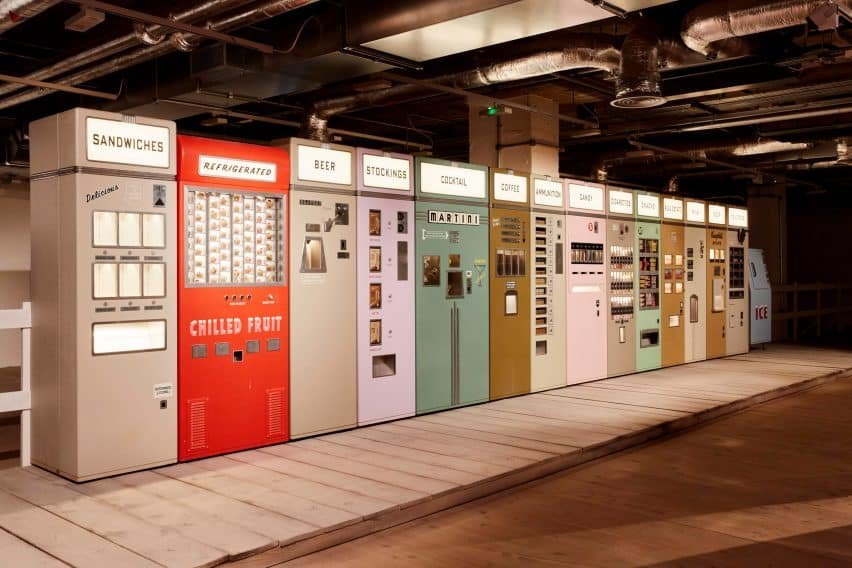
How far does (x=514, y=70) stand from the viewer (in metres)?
8.02

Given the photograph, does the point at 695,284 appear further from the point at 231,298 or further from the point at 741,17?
the point at 231,298

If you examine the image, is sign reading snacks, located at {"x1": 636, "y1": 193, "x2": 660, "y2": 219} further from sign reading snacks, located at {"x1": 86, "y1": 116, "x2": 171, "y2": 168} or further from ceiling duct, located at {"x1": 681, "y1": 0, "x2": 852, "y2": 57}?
sign reading snacks, located at {"x1": 86, "y1": 116, "x2": 171, "y2": 168}

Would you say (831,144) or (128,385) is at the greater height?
(831,144)

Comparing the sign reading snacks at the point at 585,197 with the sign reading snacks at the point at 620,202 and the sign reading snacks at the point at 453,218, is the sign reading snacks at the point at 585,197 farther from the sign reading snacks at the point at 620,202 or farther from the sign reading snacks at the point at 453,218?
the sign reading snacks at the point at 453,218

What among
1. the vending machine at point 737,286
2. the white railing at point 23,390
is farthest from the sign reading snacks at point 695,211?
the white railing at point 23,390

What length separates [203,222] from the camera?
599 cm

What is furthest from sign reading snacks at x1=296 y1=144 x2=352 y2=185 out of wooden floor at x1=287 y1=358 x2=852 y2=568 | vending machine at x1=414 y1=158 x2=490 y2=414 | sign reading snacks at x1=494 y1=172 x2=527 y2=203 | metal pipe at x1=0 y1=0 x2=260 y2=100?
wooden floor at x1=287 y1=358 x2=852 y2=568

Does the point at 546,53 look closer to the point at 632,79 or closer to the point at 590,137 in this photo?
the point at 632,79

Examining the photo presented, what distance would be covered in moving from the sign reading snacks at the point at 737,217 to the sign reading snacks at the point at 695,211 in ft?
3.61

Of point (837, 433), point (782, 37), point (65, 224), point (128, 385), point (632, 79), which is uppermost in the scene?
point (782, 37)

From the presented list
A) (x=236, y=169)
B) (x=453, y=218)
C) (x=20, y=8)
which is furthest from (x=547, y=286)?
(x=20, y=8)

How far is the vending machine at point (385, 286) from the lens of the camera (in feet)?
23.3

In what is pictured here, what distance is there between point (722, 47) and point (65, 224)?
6195mm

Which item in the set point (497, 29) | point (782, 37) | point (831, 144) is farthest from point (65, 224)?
point (831, 144)
